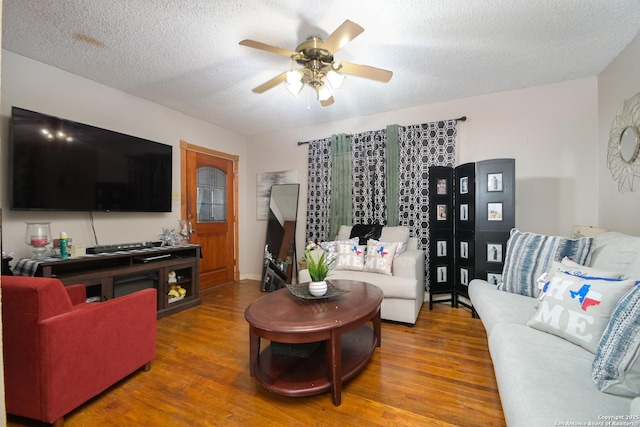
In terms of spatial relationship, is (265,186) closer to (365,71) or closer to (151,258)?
(151,258)

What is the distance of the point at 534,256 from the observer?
209 cm

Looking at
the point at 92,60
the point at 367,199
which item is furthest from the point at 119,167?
the point at 367,199

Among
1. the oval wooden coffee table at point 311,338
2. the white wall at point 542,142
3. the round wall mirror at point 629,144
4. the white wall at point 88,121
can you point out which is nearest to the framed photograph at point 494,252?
the white wall at point 542,142

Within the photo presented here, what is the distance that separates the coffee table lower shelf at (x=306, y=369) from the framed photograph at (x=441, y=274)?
1.45 meters

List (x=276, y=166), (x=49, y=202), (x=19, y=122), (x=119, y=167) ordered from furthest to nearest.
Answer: (x=276, y=166), (x=119, y=167), (x=49, y=202), (x=19, y=122)

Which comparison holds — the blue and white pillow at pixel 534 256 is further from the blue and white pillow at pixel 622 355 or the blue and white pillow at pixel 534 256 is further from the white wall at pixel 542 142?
the white wall at pixel 542 142

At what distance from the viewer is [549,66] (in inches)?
Answer: 104

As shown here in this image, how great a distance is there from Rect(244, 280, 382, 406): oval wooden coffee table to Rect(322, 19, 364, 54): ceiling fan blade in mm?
1754

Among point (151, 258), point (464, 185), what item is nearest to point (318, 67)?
point (464, 185)

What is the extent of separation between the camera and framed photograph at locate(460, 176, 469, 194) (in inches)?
120

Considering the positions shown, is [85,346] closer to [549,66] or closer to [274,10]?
[274,10]

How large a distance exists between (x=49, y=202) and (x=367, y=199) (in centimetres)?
333

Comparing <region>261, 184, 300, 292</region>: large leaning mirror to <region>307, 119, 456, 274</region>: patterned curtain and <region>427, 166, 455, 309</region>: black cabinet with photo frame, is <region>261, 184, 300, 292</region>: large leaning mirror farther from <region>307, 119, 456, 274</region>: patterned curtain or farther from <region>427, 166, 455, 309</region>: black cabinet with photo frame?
<region>427, 166, 455, 309</region>: black cabinet with photo frame

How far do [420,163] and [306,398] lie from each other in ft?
9.48
